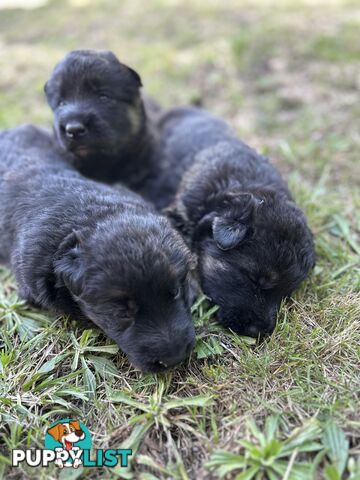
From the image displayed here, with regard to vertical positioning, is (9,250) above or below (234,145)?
below

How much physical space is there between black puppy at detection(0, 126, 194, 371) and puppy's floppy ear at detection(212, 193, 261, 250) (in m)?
0.30

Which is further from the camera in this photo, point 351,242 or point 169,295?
point 351,242

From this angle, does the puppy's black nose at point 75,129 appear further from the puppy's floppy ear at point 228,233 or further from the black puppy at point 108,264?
the puppy's floppy ear at point 228,233

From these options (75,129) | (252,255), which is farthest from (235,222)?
(75,129)

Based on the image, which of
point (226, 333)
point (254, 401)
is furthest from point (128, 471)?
point (226, 333)

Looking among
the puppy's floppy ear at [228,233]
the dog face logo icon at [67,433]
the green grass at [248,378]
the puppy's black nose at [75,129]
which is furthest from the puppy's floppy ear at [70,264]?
the puppy's black nose at [75,129]

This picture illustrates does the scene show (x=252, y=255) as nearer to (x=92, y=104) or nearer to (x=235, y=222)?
(x=235, y=222)

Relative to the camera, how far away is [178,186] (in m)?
4.46

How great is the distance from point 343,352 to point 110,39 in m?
7.67

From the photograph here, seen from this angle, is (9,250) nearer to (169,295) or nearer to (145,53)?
(169,295)

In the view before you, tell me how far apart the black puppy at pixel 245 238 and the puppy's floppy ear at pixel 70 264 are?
0.99 metres

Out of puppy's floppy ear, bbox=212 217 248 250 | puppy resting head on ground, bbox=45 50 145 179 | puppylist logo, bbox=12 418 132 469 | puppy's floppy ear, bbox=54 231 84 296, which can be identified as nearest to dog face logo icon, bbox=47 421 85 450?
puppylist logo, bbox=12 418 132 469

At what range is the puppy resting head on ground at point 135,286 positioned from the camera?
105 inches

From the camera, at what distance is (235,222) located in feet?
10.6
